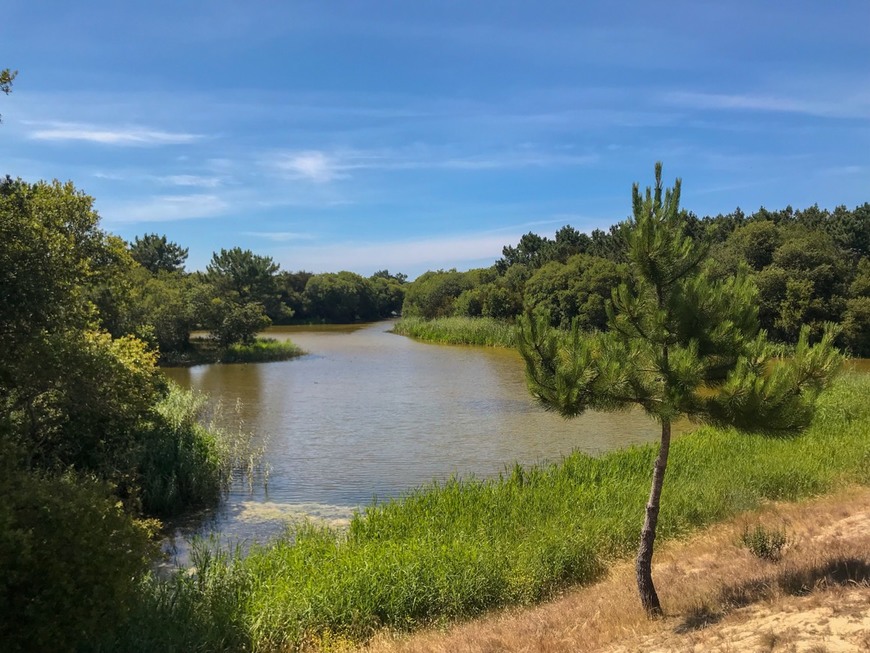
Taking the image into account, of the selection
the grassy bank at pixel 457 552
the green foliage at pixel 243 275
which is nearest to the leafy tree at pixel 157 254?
the green foliage at pixel 243 275

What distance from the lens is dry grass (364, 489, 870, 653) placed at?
5.17 meters

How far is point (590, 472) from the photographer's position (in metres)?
11.5

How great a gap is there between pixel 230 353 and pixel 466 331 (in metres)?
21.4

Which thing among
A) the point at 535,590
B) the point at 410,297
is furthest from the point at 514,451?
the point at 410,297

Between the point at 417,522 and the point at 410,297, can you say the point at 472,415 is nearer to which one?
the point at 417,522

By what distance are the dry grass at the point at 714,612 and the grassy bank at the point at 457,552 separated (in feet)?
1.69

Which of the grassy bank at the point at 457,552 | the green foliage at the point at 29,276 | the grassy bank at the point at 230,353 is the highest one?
the green foliage at the point at 29,276

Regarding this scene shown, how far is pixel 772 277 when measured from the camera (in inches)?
1615

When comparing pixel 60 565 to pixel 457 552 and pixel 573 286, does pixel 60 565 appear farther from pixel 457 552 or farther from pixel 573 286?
pixel 573 286

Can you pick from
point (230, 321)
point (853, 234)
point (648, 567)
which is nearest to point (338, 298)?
point (230, 321)

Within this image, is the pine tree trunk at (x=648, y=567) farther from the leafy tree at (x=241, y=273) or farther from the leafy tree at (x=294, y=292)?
the leafy tree at (x=294, y=292)

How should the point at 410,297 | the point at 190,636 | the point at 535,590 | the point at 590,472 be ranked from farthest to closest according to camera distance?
the point at 410,297 → the point at 590,472 → the point at 535,590 → the point at 190,636

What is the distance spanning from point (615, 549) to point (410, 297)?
84056 millimetres

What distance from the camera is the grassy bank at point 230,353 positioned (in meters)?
39.1
